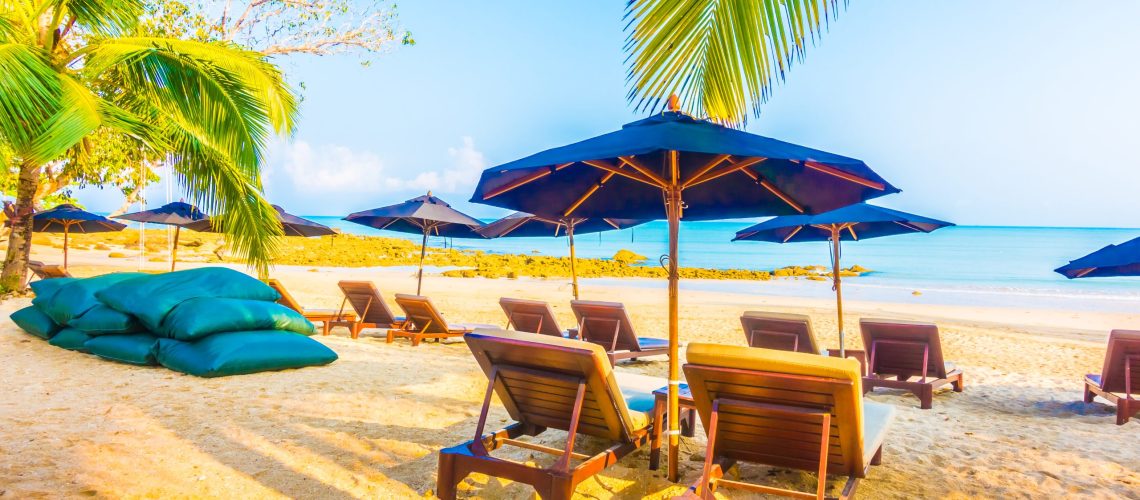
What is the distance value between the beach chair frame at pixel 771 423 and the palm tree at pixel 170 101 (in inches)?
243

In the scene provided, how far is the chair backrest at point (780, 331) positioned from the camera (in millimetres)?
5996

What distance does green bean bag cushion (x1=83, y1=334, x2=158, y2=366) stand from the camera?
582cm

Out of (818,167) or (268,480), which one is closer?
(268,480)

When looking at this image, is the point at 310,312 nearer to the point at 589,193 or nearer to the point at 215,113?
the point at 215,113

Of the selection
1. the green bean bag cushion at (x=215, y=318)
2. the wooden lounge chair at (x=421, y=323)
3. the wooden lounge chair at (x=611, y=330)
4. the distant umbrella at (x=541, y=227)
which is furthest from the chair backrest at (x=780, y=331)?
the green bean bag cushion at (x=215, y=318)

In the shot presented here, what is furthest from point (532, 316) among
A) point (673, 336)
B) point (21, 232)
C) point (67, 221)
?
point (67, 221)

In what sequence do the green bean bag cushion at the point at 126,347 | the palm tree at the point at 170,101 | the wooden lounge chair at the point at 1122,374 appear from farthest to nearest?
the palm tree at the point at 170,101, the green bean bag cushion at the point at 126,347, the wooden lounge chair at the point at 1122,374

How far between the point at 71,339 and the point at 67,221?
941cm

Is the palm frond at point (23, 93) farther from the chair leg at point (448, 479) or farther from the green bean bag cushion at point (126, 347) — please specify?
the chair leg at point (448, 479)

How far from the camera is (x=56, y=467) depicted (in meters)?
3.20

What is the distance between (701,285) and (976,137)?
55.8 metres

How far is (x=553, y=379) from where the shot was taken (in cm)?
301

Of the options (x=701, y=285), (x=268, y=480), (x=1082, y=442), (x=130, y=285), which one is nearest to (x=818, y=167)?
(x=1082, y=442)

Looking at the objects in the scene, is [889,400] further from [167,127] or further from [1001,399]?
[167,127]
